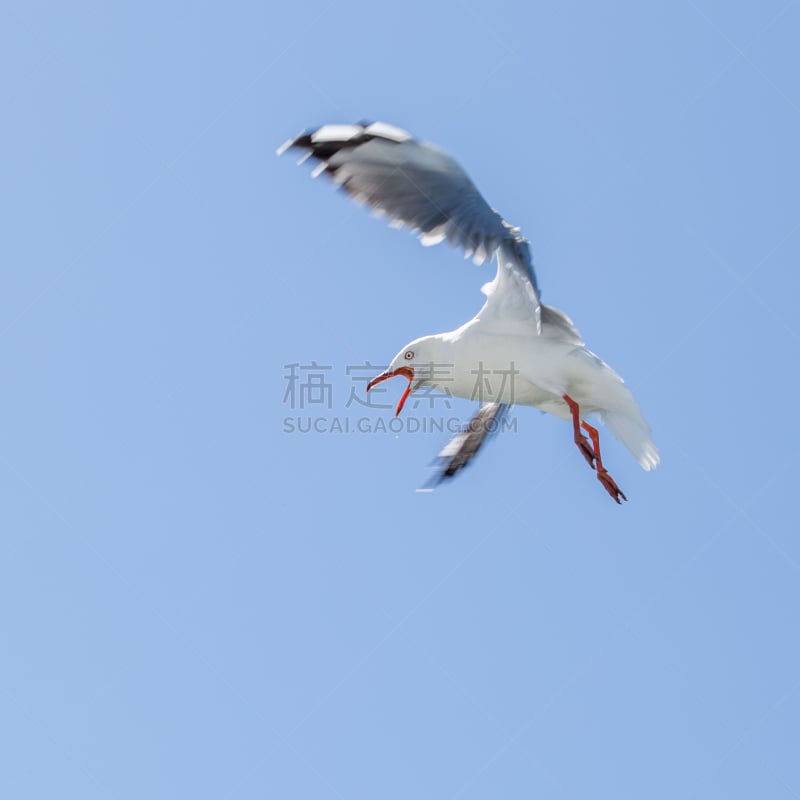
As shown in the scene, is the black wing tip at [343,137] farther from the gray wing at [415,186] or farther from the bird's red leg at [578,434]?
the bird's red leg at [578,434]

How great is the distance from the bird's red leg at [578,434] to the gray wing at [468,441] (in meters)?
0.92

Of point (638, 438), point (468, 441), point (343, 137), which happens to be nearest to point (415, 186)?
point (343, 137)

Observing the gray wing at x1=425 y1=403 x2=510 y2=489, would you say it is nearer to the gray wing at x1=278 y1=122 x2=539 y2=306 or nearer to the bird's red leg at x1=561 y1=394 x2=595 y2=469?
the bird's red leg at x1=561 y1=394 x2=595 y2=469

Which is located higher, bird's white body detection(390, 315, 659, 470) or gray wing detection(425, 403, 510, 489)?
bird's white body detection(390, 315, 659, 470)

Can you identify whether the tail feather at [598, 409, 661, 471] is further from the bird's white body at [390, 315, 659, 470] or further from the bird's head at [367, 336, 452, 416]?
the bird's head at [367, 336, 452, 416]

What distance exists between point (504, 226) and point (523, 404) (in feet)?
3.66

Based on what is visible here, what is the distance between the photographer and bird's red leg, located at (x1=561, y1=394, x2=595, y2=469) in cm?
772

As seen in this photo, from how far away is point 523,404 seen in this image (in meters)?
8.09

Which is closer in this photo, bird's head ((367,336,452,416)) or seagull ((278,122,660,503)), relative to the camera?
seagull ((278,122,660,503))

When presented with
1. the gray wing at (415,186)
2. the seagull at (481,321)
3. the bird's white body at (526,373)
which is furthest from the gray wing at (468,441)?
the gray wing at (415,186)

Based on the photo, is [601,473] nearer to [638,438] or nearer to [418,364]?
[638,438]

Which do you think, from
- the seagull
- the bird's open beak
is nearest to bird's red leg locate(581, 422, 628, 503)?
the seagull

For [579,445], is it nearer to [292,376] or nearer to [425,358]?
[425,358]

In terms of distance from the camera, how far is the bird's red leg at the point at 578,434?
304 inches
